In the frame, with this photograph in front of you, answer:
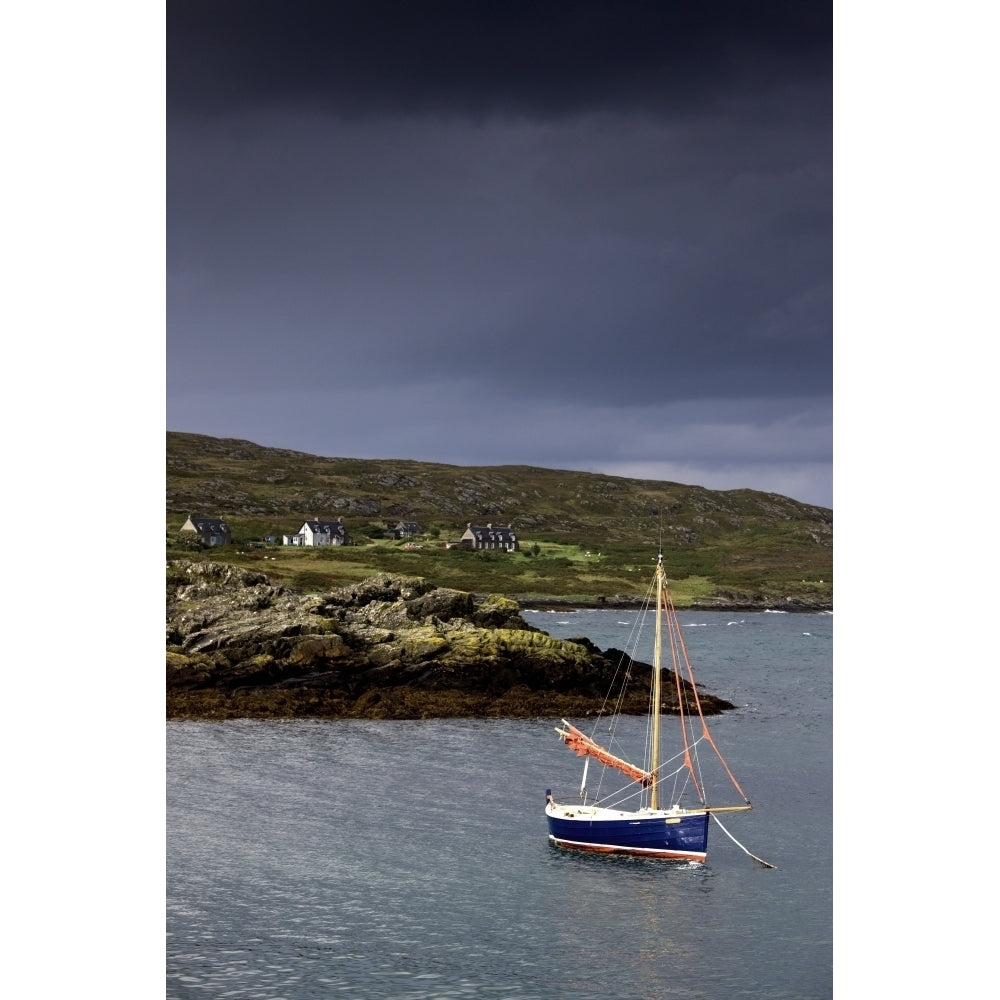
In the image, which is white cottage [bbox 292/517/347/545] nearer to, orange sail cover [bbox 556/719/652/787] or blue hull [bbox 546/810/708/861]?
orange sail cover [bbox 556/719/652/787]

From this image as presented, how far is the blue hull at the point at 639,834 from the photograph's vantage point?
1084 cm

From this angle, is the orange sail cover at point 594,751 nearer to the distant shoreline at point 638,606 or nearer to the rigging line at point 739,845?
the rigging line at point 739,845

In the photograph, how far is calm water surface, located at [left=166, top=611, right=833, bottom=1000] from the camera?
7551mm

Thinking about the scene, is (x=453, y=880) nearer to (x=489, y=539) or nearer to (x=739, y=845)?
(x=739, y=845)

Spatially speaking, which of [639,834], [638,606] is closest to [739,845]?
[639,834]

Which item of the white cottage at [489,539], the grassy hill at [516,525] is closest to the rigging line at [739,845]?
the grassy hill at [516,525]

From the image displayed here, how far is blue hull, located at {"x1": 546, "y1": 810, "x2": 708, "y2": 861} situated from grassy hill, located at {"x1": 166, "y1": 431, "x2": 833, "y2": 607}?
1819cm

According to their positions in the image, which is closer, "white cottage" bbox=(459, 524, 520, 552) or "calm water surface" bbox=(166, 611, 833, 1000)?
"calm water surface" bbox=(166, 611, 833, 1000)

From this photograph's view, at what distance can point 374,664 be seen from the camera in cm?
2125

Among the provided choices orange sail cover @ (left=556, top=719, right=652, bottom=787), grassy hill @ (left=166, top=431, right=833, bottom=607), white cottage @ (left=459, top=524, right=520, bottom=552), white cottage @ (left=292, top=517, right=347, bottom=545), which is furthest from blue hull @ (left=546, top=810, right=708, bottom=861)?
white cottage @ (left=459, top=524, right=520, bottom=552)

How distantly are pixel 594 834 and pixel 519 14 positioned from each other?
7177mm
